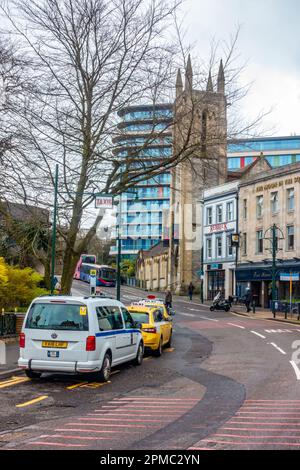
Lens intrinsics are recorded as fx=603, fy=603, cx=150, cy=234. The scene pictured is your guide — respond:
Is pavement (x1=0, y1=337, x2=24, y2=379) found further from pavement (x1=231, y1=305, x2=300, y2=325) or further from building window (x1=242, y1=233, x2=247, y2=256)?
building window (x1=242, y1=233, x2=247, y2=256)

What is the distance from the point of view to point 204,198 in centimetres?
6431

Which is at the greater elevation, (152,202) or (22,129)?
(152,202)

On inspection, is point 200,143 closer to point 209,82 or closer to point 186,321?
point 209,82

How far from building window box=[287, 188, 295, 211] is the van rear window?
37.2 m

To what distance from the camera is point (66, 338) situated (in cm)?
1300

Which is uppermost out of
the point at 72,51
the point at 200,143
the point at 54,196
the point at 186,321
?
the point at 72,51

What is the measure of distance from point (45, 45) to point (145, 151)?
523 cm

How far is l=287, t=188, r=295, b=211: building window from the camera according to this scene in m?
48.2

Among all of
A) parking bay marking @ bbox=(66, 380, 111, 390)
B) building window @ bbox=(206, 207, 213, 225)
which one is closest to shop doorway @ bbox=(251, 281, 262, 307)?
building window @ bbox=(206, 207, 213, 225)

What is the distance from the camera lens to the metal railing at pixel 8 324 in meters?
20.5

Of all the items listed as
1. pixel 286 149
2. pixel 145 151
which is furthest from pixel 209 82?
pixel 286 149

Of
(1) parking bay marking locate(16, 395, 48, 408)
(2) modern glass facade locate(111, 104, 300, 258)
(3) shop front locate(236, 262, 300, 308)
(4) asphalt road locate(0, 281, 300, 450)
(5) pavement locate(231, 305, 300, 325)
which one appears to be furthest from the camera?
(3) shop front locate(236, 262, 300, 308)

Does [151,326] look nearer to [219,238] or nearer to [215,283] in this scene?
[219,238]
